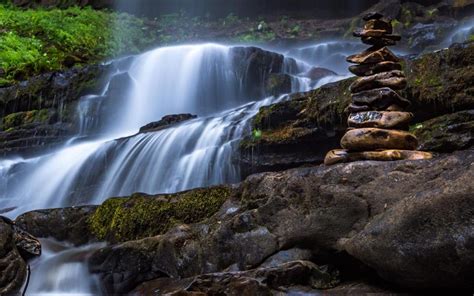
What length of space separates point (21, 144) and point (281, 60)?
791 cm

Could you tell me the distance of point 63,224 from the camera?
6793mm

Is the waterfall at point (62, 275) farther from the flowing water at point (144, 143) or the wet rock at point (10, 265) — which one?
the wet rock at point (10, 265)

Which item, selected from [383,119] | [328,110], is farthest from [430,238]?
[328,110]

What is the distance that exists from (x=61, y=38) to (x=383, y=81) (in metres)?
18.4

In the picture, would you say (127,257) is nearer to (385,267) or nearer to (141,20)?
(385,267)

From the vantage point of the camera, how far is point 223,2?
28.8 m

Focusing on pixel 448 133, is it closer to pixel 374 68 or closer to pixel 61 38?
pixel 374 68

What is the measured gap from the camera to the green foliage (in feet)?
57.4

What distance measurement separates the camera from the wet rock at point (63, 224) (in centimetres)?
665

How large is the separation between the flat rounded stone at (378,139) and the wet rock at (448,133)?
2.51 meters

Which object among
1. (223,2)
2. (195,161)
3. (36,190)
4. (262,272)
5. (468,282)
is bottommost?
(36,190)

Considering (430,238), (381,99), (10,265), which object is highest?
(381,99)

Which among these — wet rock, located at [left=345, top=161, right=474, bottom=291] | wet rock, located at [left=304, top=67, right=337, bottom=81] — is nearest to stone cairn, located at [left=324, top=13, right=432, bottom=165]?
wet rock, located at [left=345, top=161, right=474, bottom=291]

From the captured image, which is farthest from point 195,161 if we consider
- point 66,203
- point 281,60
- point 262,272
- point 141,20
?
point 141,20
